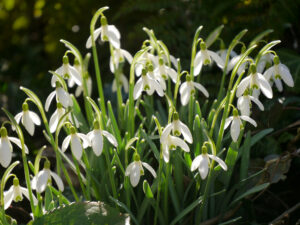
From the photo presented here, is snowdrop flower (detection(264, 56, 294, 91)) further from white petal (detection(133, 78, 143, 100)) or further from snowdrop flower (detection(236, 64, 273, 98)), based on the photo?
white petal (detection(133, 78, 143, 100))

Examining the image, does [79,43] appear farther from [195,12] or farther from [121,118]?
[121,118]

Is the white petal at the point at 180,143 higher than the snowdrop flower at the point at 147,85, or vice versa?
the snowdrop flower at the point at 147,85

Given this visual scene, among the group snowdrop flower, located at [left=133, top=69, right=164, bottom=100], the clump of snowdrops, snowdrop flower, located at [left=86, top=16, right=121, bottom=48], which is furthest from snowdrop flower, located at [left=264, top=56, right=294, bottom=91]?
snowdrop flower, located at [left=86, top=16, right=121, bottom=48]

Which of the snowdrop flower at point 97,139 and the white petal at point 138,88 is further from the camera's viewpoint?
the white petal at point 138,88

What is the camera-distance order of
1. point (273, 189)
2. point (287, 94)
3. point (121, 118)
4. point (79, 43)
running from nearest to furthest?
point (121, 118)
point (273, 189)
point (287, 94)
point (79, 43)

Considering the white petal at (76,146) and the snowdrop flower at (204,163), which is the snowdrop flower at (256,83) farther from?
the white petal at (76,146)

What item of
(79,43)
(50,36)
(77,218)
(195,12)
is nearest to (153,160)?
(77,218)

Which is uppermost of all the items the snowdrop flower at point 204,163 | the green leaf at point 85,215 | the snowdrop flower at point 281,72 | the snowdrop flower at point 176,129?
the snowdrop flower at point 281,72

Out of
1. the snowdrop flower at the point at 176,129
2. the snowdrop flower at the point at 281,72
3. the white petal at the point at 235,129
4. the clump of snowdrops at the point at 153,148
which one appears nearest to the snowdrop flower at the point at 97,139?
Result: the clump of snowdrops at the point at 153,148
